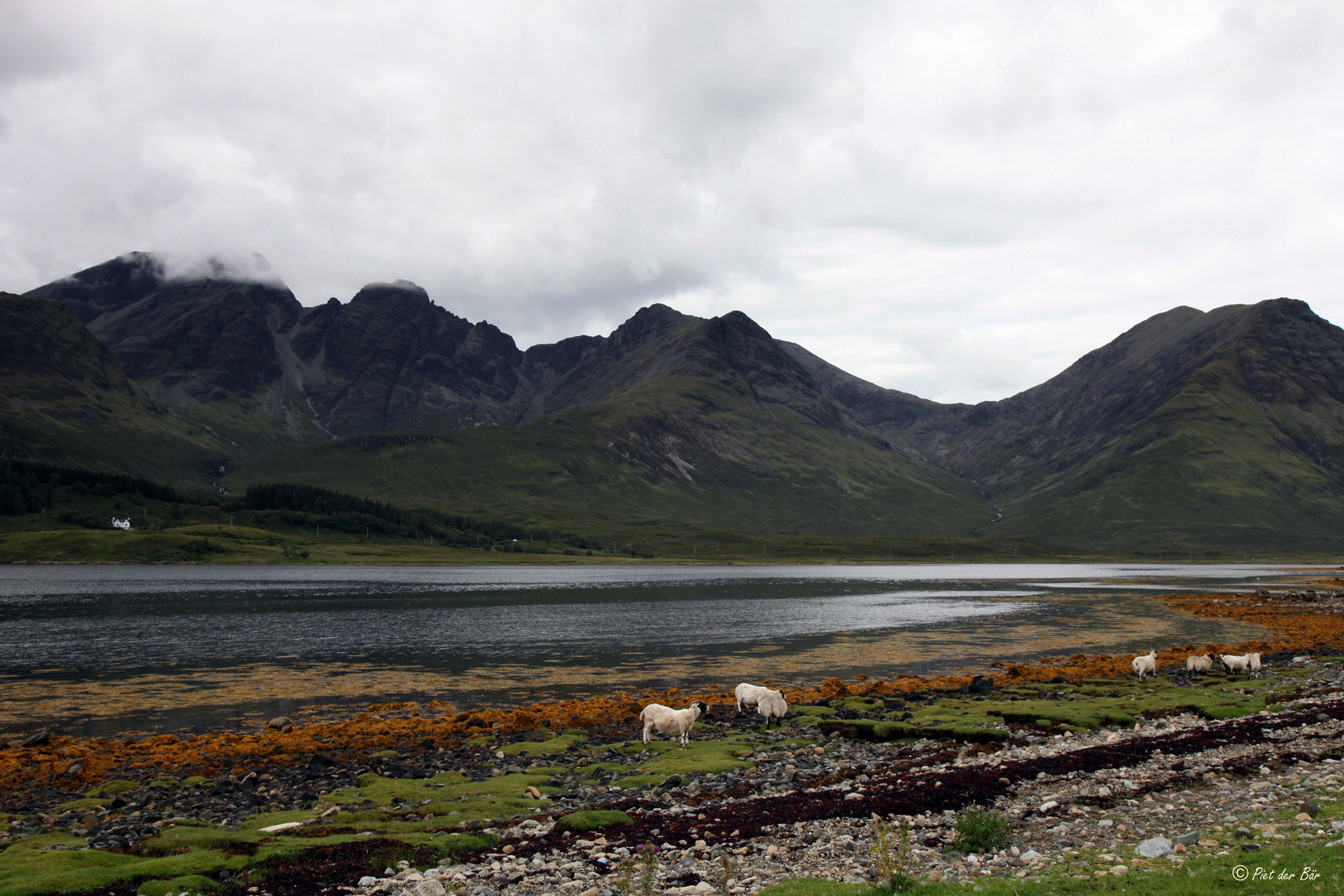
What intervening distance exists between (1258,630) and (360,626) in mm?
93478

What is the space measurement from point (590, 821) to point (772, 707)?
1844 centimetres

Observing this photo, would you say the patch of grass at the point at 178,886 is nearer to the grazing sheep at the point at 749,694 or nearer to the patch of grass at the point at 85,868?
the patch of grass at the point at 85,868

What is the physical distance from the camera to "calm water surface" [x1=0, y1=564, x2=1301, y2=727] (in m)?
59.8

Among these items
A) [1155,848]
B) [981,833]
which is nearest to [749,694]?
[981,833]

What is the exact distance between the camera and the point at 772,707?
3706 centimetres

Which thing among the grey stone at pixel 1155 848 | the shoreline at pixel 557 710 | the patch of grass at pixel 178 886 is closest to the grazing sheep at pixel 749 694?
the shoreline at pixel 557 710

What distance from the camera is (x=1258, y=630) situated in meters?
77.3

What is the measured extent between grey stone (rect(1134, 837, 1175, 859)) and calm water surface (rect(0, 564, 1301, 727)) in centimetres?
3904

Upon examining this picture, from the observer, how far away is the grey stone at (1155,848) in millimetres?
14469

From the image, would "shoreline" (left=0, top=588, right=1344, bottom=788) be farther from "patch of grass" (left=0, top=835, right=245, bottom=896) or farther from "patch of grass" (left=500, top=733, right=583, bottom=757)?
"patch of grass" (left=0, top=835, right=245, bottom=896)

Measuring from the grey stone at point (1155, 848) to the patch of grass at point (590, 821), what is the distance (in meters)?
11.4

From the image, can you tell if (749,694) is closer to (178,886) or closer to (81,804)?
(81,804)

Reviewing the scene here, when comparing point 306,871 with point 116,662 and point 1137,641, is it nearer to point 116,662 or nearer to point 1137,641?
point 116,662

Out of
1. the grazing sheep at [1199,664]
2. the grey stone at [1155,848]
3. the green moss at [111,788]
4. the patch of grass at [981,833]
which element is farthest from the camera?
the grazing sheep at [1199,664]
